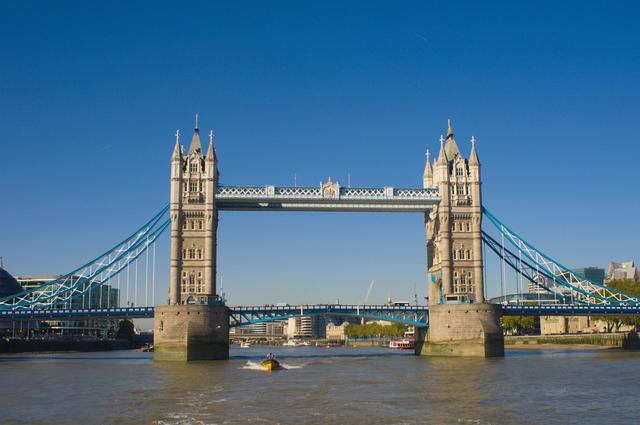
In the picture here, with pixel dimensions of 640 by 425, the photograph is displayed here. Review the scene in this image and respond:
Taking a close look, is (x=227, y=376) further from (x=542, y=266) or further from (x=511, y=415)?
(x=542, y=266)

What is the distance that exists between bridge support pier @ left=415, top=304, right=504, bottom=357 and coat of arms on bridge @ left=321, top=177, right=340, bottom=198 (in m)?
18.2

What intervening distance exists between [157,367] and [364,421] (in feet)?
140

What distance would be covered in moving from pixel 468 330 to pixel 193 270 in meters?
32.5

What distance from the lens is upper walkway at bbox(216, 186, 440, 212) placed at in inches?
3588

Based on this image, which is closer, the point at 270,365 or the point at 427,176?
the point at 270,365

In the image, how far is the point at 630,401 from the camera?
43625 mm

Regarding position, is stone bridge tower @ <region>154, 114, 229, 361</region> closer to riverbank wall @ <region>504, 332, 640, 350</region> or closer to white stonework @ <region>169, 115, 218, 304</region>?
white stonework @ <region>169, 115, 218, 304</region>

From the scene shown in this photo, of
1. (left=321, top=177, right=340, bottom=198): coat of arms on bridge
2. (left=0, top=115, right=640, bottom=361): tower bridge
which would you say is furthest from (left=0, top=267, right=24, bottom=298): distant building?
(left=321, top=177, right=340, bottom=198): coat of arms on bridge

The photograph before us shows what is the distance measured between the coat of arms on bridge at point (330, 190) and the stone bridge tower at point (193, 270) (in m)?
13.0

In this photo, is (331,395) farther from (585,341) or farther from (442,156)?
(585,341)

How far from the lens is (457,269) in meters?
93.4

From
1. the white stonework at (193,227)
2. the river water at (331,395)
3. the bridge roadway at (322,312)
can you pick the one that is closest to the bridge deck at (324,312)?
the bridge roadway at (322,312)

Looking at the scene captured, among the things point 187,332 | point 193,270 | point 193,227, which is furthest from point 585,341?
point 187,332

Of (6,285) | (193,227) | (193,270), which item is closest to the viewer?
(193,270)
